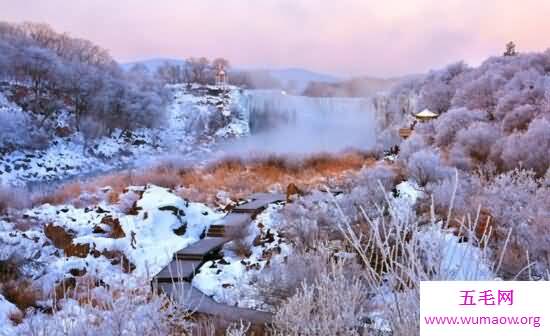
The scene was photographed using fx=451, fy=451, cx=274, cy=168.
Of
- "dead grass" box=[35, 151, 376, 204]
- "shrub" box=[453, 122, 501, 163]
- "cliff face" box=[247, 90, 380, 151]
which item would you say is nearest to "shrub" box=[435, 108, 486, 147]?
"shrub" box=[453, 122, 501, 163]

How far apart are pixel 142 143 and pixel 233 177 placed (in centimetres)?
1501

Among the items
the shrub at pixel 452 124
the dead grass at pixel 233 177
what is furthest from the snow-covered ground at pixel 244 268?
the shrub at pixel 452 124

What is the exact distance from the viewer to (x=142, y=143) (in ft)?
76.1

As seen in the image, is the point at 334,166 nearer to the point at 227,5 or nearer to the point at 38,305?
the point at 227,5

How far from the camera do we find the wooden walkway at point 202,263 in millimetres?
3293

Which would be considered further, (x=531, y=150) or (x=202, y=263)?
(x=531, y=150)

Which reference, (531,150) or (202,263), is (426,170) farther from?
(202,263)

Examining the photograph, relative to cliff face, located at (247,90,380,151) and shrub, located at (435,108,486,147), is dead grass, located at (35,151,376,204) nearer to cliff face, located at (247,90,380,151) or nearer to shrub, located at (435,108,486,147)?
shrub, located at (435,108,486,147)

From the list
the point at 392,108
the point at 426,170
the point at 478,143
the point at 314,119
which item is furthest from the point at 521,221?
the point at 314,119


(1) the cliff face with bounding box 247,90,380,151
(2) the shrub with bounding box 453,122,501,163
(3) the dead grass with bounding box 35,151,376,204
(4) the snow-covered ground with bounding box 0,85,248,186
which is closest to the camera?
(3) the dead grass with bounding box 35,151,376,204

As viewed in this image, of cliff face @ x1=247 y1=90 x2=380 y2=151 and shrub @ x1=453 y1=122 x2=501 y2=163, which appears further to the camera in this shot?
cliff face @ x1=247 y1=90 x2=380 y2=151

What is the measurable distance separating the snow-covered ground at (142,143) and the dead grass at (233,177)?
431 cm

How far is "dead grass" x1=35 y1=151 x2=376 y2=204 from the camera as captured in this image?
8010mm

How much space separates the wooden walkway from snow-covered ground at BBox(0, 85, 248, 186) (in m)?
8.48
